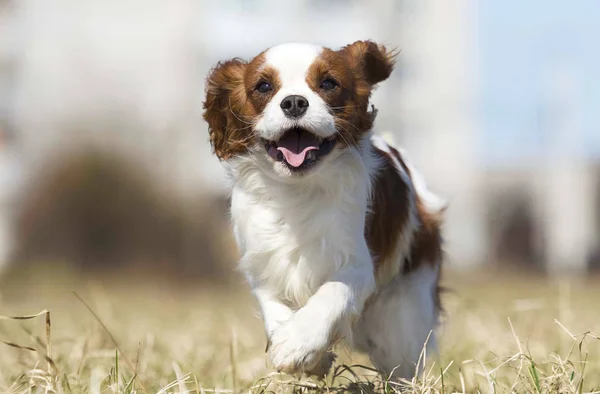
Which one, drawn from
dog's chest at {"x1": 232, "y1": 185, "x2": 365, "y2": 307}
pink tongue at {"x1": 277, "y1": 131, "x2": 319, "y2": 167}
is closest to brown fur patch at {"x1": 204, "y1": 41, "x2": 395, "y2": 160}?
pink tongue at {"x1": 277, "y1": 131, "x2": 319, "y2": 167}

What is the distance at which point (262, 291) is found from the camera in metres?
3.59

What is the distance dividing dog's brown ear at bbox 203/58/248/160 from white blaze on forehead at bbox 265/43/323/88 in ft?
0.88

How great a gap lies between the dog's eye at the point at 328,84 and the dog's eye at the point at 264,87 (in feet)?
0.64

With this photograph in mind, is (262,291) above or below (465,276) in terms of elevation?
above

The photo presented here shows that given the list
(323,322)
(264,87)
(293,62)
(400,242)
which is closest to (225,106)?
(264,87)

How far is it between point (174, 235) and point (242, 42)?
290 inches

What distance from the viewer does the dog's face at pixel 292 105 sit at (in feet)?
10.8

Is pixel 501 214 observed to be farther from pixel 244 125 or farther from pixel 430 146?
pixel 244 125

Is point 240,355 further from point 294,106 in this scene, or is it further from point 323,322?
point 294,106

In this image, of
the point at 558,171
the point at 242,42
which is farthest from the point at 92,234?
the point at 558,171

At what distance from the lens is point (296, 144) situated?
3367mm

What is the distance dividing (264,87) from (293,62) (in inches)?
6.3

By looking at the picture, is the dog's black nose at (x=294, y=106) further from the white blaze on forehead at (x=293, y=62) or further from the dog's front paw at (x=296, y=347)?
the dog's front paw at (x=296, y=347)

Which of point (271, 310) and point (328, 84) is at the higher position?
point (328, 84)
